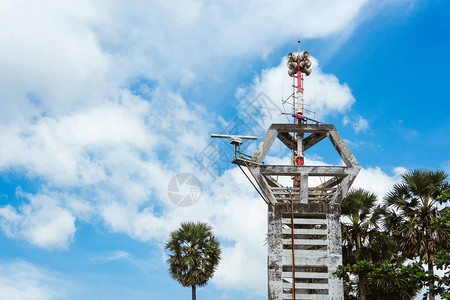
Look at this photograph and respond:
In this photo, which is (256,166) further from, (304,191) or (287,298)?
(287,298)

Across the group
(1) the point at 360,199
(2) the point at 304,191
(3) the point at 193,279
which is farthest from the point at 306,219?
(3) the point at 193,279

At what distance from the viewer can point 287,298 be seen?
Answer: 117 feet

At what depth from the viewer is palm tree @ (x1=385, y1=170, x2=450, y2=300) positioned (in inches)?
1395

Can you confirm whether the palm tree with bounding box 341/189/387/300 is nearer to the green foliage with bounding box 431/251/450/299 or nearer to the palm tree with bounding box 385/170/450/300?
the palm tree with bounding box 385/170/450/300

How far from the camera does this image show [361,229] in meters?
38.9

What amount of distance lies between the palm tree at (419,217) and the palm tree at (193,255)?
15179 millimetres

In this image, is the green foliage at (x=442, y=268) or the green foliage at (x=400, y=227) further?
the green foliage at (x=400, y=227)

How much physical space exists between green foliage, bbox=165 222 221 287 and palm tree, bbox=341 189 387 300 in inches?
454

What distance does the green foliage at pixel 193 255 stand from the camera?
42469 mm

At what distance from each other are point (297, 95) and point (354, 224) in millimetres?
12158

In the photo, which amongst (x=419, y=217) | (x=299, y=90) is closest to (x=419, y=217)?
(x=419, y=217)

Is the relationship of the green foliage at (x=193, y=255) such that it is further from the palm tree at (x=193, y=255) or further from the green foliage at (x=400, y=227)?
the green foliage at (x=400, y=227)

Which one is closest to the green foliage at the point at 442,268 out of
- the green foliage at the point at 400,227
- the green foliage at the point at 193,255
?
the green foliage at the point at 400,227

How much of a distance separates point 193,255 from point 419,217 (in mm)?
18653
